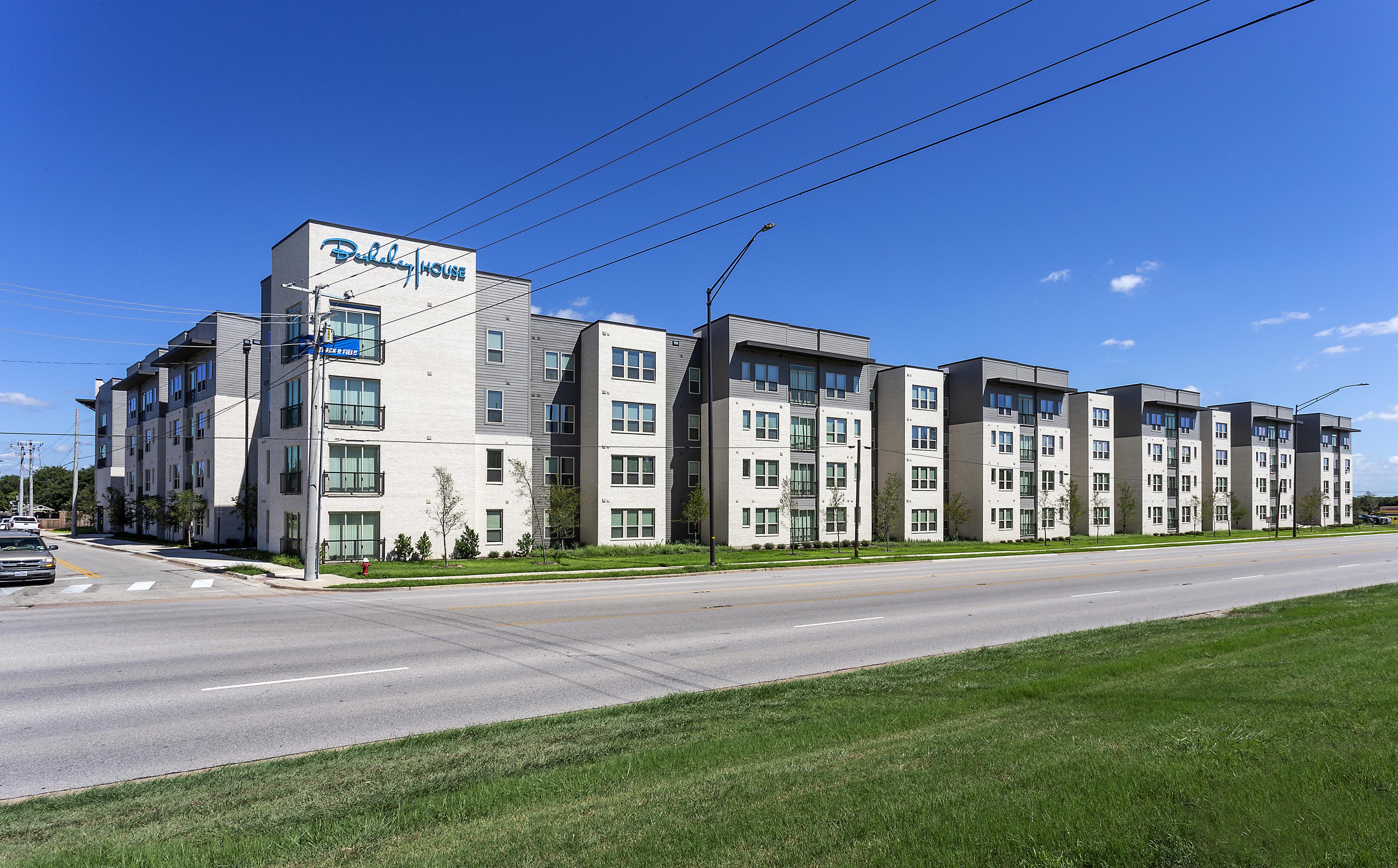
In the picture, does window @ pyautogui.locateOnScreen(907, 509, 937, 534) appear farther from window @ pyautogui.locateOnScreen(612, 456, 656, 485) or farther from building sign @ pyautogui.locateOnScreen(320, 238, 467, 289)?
building sign @ pyautogui.locateOnScreen(320, 238, 467, 289)

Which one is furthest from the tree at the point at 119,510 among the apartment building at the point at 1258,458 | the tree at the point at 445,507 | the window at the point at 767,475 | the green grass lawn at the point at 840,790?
the apartment building at the point at 1258,458

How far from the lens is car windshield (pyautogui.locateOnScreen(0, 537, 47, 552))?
2456 centimetres

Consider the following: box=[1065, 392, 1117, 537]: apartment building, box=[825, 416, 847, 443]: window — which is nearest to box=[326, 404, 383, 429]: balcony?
box=[825, 416, 847, 443]: window

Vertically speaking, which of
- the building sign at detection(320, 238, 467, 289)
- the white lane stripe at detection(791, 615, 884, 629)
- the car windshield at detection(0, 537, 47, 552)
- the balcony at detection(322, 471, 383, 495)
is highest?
the building sign at detection(320, 238, 467, 289)

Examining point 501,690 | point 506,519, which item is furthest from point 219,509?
point 501,690

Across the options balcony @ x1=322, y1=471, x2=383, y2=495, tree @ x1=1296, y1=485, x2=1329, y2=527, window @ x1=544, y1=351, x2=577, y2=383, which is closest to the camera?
balcony @ x1=322, y1=471, x2=383, y2=495

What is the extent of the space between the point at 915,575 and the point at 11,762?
2613 cm

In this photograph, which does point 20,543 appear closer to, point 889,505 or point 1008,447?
point 889,505

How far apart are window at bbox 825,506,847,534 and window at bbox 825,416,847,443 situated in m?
4.40

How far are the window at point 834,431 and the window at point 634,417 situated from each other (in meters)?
12.7

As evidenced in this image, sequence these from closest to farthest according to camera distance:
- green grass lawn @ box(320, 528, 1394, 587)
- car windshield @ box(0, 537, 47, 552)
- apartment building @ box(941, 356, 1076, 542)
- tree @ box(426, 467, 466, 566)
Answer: car windshield @ box(0, 537, 47, 552)
green grass lawn @ box(320, 528, 1394, 587)
tree @ box(426, 467, 466, 566)
apartment building @ box(941, 356, 1076, 542)

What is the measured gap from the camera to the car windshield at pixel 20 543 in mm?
24562

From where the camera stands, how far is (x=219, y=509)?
4559 centimetres

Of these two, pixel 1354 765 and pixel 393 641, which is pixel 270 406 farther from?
pixel 1354 765
